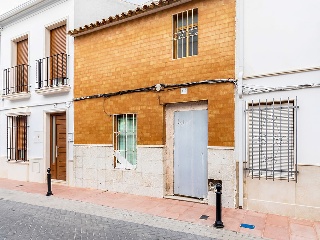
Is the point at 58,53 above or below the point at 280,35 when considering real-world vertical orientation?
above

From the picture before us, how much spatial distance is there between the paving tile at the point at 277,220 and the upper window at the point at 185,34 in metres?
4.46

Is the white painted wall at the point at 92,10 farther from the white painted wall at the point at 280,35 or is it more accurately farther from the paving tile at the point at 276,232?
the paving tile at the point at 276,232

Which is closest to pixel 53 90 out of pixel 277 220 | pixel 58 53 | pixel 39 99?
pixel 39 99

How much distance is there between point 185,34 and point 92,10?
479 cm

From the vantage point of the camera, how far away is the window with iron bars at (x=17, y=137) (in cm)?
1160

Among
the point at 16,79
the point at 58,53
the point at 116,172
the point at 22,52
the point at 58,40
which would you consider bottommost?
the point at 116,172

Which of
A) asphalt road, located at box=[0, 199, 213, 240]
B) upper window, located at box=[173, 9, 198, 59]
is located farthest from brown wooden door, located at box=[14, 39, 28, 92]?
upper window, located at box=[173, 9, 198, 59]

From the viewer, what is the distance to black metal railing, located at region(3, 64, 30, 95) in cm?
1173

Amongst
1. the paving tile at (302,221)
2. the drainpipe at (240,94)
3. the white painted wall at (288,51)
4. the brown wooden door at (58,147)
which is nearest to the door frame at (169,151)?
the drainpipe at (240,94)

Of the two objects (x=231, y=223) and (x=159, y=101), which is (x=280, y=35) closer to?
(x=159, y=101)

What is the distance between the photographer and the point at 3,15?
11.9 metres

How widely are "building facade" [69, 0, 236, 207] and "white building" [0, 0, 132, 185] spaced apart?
31.1 inches

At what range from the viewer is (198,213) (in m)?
6.35

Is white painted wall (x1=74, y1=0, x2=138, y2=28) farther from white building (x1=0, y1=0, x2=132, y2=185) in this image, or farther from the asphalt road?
the asphalt road
